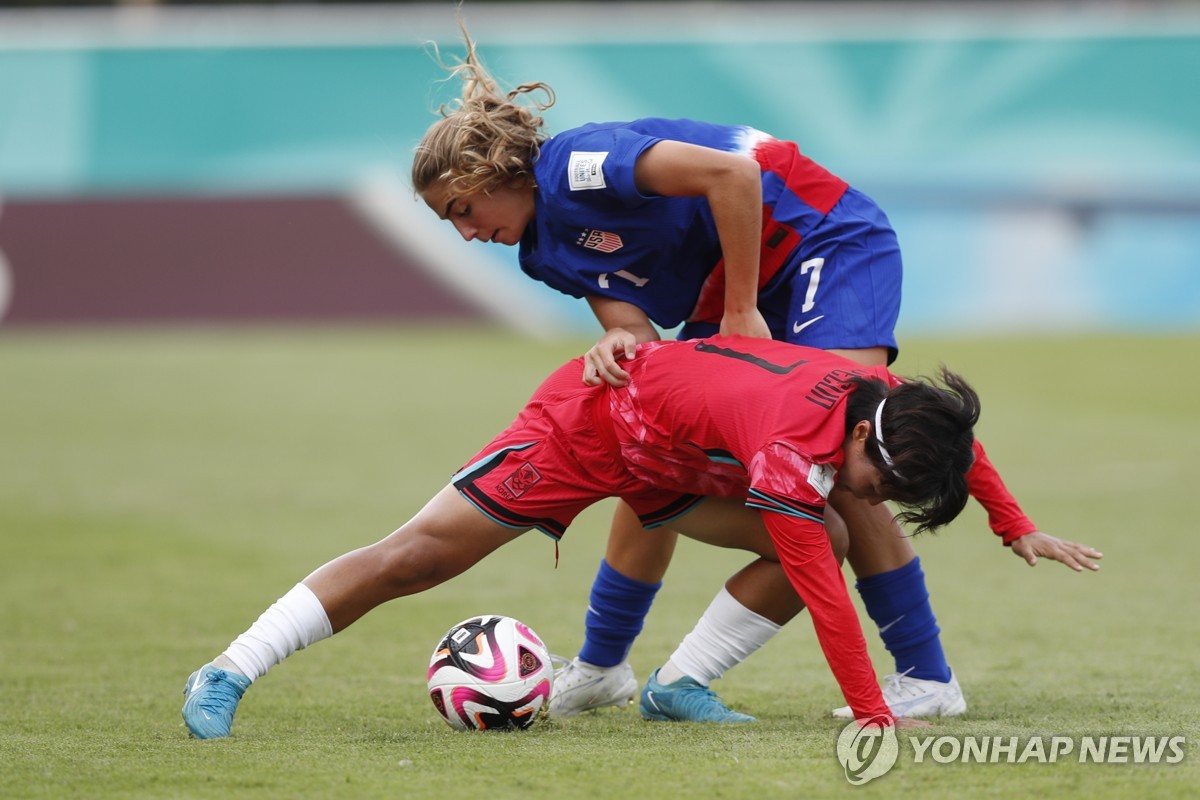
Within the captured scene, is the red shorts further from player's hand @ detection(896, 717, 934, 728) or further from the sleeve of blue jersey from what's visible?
player's hand @ detection(896, 717, 934, 728)

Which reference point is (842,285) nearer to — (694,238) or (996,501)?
(694,238)

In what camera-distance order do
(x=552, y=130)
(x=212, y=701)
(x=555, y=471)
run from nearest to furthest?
(x=212, y=701)
(x=555, y=471)
(x=552, y=130)

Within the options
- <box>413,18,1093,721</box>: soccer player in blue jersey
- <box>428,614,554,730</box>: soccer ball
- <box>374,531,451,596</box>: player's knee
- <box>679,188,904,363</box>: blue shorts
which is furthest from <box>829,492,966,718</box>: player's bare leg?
<box>374,531,451,596</box>: player's knee

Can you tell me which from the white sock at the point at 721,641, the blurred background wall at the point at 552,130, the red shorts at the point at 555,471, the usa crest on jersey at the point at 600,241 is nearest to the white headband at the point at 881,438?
the red shorts at the point at 555,471

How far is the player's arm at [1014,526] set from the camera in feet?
13.5

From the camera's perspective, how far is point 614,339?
430cm

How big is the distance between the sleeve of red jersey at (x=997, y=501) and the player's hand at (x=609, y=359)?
1.03 m

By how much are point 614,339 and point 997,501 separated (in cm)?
120

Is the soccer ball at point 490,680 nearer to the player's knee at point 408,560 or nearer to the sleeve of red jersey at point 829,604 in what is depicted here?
the player's knee at point 408,560

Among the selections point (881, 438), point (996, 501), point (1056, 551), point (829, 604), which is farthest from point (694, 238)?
point (1056, 551)

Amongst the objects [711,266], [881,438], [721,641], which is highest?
[711,266]

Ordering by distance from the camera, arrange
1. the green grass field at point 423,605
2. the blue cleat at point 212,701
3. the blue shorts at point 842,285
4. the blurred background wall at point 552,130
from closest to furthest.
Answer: the green grass field at point 423,605 → the blue cleat at point 212,701 → the blue shorts at point 842,285 → the blurred background wall at point 552,130

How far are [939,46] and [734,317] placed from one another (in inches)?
826

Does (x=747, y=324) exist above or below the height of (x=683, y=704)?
above
